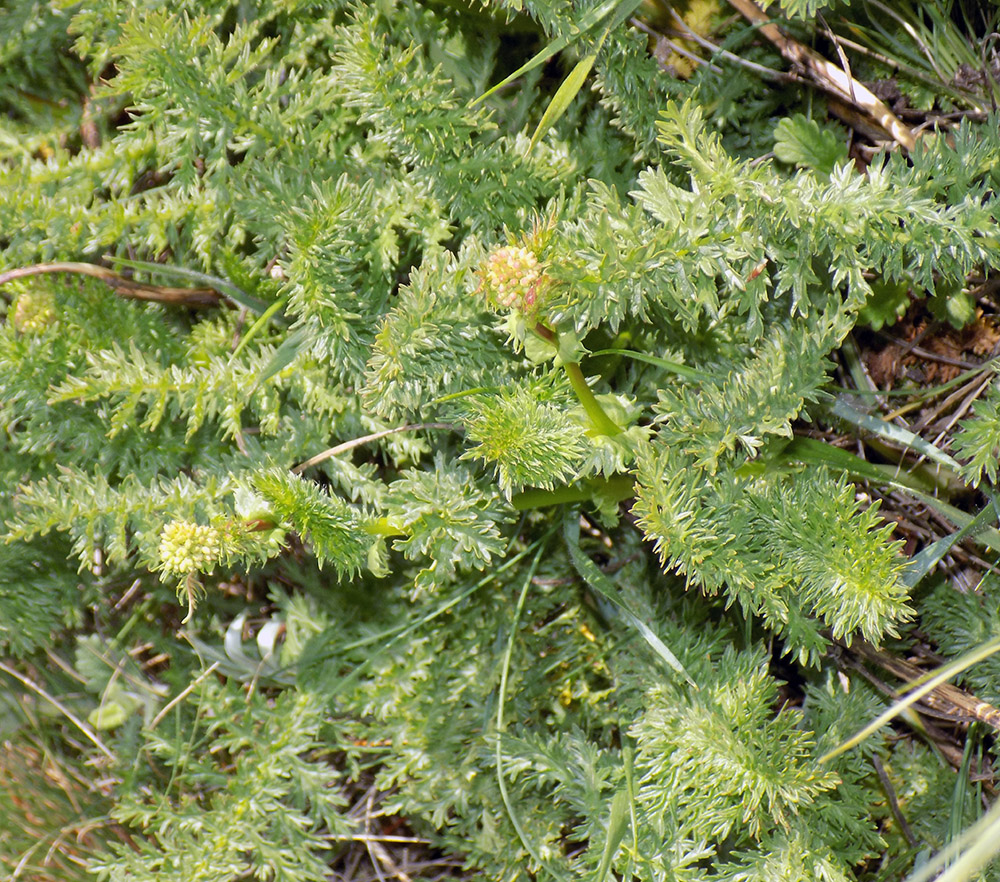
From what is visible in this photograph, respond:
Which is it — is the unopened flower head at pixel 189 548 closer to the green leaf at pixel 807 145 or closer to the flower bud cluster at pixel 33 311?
the flower bud cluster at pixel 33 311

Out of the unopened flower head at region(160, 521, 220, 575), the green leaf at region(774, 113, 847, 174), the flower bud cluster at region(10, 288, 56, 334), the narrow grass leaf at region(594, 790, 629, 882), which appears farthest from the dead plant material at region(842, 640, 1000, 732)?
the flower bud cluster at region(10, 288, 56, 334)

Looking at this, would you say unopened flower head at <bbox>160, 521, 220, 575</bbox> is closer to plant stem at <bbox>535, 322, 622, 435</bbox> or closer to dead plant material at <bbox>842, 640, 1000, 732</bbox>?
plant stem at <bbox>535, 322, 622, 435</bbox>

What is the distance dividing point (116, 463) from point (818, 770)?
1.33 m

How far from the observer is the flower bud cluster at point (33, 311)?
150 centimetres

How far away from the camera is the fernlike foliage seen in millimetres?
1126

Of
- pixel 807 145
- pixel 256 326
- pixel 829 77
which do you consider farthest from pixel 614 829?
pixel 829 77

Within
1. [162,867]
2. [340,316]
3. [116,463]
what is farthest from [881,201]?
[162,867]

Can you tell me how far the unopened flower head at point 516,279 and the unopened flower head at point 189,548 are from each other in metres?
0.53

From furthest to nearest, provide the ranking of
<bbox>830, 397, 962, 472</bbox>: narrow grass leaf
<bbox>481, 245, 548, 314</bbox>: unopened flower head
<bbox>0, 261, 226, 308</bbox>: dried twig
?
1. <bbox>0, 261, 226, 308</bbox>: dried twig
2. <bbox>830, 397, 962, 472</bbox>: narrow grass leaf
3. <bbox>481, 245, 548, 314</bbox>: unopened flower head

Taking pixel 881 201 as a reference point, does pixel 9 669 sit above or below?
below

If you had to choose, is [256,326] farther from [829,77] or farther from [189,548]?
[829,77]

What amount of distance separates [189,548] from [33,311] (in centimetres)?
68

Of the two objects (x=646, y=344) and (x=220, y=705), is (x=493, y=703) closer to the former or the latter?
(x=220, y=705)

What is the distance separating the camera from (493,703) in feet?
5.10
